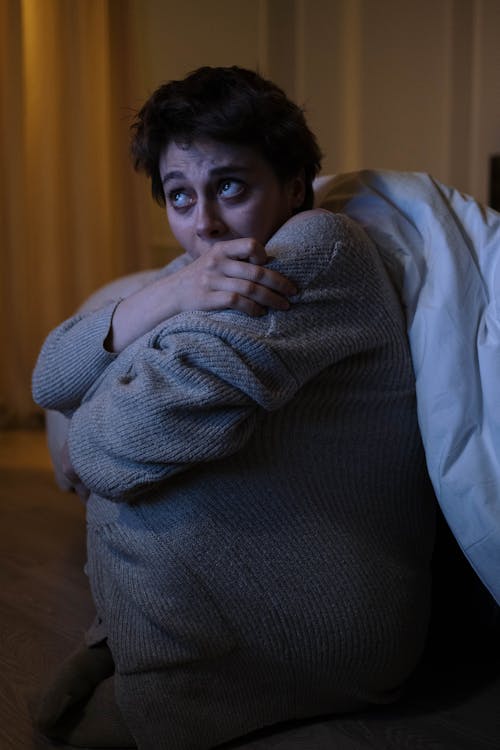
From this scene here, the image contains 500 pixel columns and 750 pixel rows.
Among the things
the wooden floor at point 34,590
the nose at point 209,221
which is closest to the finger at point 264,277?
the nose at point 209,221

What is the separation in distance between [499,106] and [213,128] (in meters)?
3.17

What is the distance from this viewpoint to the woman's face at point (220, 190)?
1.10 meters

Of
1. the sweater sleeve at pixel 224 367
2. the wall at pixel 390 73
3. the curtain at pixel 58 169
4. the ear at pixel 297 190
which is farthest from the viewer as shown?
the wall at pixel 390 73

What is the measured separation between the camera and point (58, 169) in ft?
10.6

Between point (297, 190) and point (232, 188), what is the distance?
0.14 metres

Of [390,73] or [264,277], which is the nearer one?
[264,277]

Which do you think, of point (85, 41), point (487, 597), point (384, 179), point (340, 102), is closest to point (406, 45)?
point (340, 102)

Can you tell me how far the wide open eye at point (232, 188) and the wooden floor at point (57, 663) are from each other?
70 cm

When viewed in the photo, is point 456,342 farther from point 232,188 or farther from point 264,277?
point 232,188

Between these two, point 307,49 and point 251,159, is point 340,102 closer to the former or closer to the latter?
point 307,49

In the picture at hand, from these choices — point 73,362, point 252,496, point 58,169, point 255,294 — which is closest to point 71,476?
point 73,362

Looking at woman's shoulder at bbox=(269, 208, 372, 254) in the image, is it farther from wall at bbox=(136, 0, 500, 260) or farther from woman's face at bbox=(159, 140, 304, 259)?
wall at bbox=(136, 0, 500, 260)

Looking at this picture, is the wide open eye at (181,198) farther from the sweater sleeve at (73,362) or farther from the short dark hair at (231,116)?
the sweater sleeve at (73,362)

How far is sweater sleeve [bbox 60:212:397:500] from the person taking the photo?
0.85 meters
